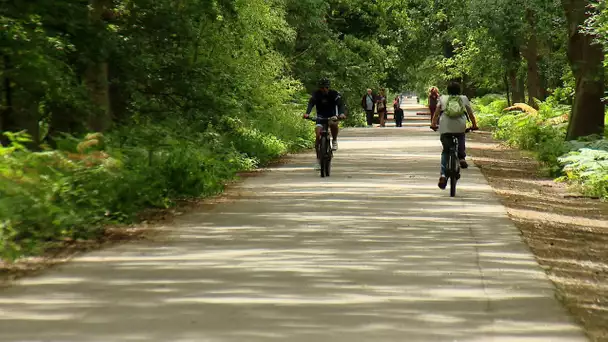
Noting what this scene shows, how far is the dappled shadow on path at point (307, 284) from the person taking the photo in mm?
8844

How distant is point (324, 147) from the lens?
1010 inches

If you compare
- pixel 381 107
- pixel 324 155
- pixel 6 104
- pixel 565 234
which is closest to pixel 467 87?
pixel 381 107

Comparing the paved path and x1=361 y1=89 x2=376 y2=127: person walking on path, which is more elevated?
the paved path

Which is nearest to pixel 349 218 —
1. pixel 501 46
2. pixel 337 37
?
pixel 501 46

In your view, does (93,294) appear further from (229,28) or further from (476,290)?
(229,28)

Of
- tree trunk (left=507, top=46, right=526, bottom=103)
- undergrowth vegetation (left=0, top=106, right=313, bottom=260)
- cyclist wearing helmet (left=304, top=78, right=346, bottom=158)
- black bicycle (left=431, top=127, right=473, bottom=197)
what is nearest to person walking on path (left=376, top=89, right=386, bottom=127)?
tree trunk (left=507, top=46, right=526, bottom=103)

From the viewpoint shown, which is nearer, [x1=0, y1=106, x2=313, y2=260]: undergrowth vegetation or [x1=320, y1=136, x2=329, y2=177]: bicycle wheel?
[x1=0, y1=106, x2=313, y2=260]: undergrowth vegetation

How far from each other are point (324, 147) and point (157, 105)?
3.33 m

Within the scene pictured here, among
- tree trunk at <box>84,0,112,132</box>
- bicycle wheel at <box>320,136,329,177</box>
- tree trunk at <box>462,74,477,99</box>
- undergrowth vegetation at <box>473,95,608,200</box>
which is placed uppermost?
tree trunk at <box>84,0,112,132</box>

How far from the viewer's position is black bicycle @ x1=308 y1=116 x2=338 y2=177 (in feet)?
84.2

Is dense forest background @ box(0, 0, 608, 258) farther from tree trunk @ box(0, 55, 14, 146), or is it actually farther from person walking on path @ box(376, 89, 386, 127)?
person walking on path @ box(376, 89, 386, 127)

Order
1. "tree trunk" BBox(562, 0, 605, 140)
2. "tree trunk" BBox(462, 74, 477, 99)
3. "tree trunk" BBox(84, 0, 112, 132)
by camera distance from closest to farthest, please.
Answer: "tree trunk" BBox(84, 0, 112, 132) → "tree trunk" BBox(562, 0, 605, 140) → "tree trunk" BBox(462, 74, 477, 99)

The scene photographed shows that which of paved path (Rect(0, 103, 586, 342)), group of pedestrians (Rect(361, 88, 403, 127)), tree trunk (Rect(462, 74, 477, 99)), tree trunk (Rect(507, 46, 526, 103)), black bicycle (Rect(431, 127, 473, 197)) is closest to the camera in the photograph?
paved path (Rect(0, 103, 586, 342))

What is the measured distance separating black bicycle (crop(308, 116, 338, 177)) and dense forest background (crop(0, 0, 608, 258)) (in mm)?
1700
